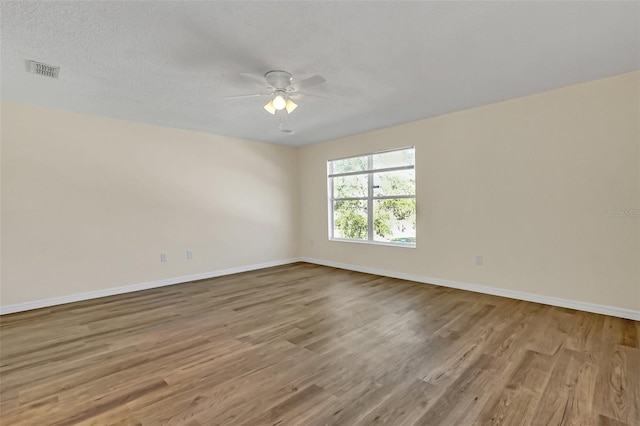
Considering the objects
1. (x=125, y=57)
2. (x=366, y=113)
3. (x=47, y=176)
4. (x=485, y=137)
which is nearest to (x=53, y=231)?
(x=47, y=176)

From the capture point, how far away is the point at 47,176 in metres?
3.71

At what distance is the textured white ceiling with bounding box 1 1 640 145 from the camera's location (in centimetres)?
196

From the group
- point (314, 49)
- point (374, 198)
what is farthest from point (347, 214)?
point (314, 49)

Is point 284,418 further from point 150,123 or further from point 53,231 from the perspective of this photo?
point 150,123

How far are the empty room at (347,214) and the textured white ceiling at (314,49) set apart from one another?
0.08 ft

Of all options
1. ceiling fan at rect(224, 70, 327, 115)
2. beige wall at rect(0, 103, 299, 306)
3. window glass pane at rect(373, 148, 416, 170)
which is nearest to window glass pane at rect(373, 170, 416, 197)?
window glass pane at rect(373, 148, 416, 170)

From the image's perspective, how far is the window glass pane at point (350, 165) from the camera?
5449mm

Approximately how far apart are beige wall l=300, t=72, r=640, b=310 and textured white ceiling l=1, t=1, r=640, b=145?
33cm

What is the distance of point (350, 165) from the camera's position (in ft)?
18.7

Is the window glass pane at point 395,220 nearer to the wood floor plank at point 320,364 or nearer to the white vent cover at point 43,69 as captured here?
the wood floor plank at point 320,364

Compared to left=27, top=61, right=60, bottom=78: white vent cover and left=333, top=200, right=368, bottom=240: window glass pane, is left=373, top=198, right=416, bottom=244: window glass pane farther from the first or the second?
left=27, top=61, right=60, bottom=78: white vent cover

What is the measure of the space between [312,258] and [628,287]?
4.65 meters

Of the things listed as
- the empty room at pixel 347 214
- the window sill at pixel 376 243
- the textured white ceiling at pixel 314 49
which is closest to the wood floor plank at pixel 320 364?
the empty room at pixel 347 214

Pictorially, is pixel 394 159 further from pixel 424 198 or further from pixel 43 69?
pixel 43 69
